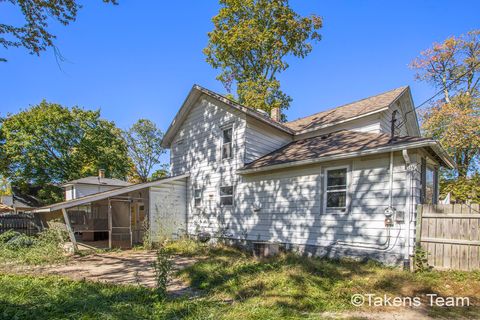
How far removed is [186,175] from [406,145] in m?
9.80

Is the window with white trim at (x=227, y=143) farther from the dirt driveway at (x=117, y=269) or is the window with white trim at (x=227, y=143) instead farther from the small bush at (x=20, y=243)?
the small bush at (x=20, y=243)

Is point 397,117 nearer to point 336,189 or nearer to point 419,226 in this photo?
point 336,189

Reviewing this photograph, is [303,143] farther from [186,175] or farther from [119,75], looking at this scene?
[119,75]

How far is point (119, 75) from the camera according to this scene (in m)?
12.3

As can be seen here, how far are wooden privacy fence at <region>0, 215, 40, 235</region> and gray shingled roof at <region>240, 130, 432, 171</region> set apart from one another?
12.1 m

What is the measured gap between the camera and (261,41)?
20922 millimetres

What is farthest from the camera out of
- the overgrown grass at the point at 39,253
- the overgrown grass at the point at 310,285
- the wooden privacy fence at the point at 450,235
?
the overgrown grass at the point at 39,253

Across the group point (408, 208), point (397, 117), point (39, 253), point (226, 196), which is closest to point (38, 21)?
point (39, 253)

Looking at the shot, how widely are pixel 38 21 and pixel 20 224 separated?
37.9 ft

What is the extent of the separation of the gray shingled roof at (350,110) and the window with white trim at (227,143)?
3.20 metres

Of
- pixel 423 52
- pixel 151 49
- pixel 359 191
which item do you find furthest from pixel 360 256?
pixel 423 52

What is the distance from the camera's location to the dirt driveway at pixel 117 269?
646 centimetres

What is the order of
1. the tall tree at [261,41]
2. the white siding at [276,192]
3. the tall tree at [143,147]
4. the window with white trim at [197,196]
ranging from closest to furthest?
1. the white siding at [276,192]
2. the window with white trim at [197,196]
3. the tall tree at [261,41]
4. the tall tree at [143,147]

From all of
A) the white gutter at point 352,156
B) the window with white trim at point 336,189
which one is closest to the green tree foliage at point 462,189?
the white gutter at point 352,156
